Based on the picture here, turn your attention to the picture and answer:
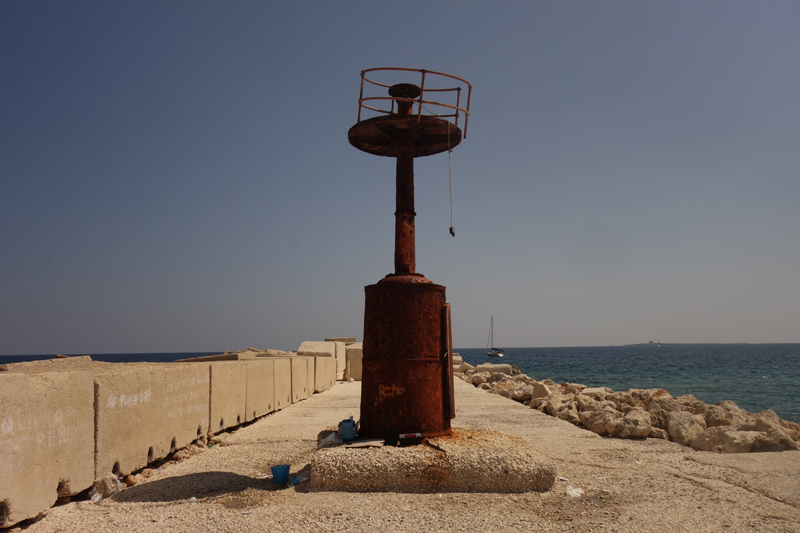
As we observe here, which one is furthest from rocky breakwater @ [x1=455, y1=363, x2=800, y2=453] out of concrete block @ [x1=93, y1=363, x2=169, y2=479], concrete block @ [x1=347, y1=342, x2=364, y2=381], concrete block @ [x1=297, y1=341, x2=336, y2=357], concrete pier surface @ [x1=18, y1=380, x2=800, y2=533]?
concrete block @ [x1=347, y1=342, x2=364, y2=381]

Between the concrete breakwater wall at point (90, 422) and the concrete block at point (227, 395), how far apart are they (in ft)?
0.05

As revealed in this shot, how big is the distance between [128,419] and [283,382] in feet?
21.4

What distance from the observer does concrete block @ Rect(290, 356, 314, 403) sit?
42.0 ft

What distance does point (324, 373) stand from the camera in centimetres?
1681

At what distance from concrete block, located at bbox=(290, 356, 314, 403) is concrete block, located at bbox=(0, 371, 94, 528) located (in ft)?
26.2

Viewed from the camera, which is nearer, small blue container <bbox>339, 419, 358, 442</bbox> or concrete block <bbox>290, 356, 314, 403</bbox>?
small blue container <bbox>339, 419, 358, 442</bbox>

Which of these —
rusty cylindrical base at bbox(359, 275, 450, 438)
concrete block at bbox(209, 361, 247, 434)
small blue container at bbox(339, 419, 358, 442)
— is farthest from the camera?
concrete block at bbox(209, 361, 247, 434)

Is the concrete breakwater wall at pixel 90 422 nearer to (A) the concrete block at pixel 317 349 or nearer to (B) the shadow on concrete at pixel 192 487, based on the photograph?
(B) the shadow on concrete at pixel 192 487

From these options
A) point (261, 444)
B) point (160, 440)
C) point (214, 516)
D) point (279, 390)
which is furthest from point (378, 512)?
point (279, 390)

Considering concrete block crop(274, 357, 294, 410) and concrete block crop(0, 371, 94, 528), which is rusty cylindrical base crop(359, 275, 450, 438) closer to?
concrete block crop(0, 371, 94, 528)

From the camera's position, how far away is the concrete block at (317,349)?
18172 mm

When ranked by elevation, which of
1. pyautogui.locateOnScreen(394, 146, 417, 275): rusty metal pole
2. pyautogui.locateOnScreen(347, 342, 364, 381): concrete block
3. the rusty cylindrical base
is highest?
pyautogui.locateOnScreen(394, 146, 417, 275): rusty metal pole

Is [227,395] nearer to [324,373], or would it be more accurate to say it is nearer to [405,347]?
[405,347]

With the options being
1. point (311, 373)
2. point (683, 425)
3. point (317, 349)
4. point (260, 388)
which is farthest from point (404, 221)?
point (317, 349)
